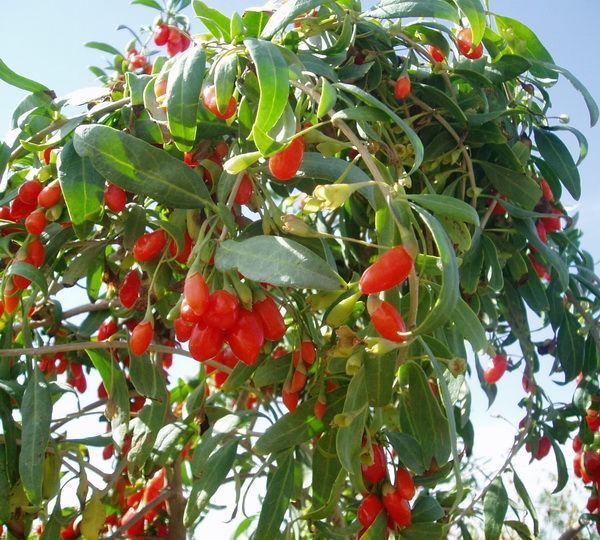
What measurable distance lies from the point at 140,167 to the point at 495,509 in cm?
123

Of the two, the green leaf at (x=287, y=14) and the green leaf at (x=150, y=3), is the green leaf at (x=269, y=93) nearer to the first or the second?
the green leaf at (x=287, y=14)

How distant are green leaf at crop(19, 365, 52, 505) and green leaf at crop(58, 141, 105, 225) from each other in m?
0.43

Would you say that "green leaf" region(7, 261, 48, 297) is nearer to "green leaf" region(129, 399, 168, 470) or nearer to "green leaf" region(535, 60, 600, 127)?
"green leaf" region(129, 399, 168, 470)

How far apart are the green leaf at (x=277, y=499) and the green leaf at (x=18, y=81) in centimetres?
95

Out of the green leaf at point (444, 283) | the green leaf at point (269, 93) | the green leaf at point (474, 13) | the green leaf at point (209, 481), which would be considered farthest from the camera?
the green leaf at point (209, 481)

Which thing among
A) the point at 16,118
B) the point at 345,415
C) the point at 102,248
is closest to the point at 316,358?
the point at 345,415

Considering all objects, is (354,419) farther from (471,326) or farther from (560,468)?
(560,468)

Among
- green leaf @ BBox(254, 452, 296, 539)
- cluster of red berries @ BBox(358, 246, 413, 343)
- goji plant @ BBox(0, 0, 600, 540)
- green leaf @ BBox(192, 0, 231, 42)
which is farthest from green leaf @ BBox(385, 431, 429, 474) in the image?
green leaf @ BBox(192, 0, 231, 42)

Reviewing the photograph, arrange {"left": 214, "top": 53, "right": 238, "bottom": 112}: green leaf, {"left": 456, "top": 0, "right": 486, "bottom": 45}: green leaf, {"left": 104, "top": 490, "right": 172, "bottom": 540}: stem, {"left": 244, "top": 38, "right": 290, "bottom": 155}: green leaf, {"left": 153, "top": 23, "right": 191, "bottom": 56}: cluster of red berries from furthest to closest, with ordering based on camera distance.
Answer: {"left": 153, "top": 23, "right": 191, "bottom": 56}: cluster of red berries, {"left": 104, "top": 490, "right": 172, "bottom": 540}: stem, {"left": 456, "top": 0, "right": 486, "bottom": 45}: green leaf, {"left": 214, "top": 53, "right": 238, "bottom": 112}: green leaf, {"left": 244, "top": 38, "right": 290, "bottom": 155}: green leaf

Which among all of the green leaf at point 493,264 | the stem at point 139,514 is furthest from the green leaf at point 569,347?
the stem at point 139,514

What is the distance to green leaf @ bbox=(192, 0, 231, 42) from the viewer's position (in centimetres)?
139

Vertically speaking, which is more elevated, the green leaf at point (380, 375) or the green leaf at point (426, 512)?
the green leaf at point (380, 375)

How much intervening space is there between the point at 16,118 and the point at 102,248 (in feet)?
1.11

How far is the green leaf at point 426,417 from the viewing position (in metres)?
1.40
